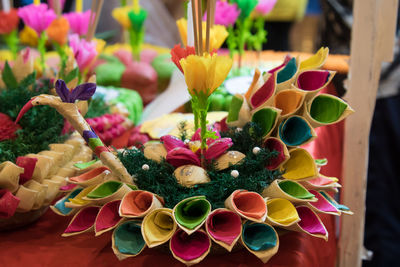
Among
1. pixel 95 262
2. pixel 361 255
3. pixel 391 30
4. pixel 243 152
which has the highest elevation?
pixel 391 30

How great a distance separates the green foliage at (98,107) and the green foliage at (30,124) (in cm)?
16

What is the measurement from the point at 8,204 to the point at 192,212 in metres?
0.22

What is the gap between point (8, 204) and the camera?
1.69ft

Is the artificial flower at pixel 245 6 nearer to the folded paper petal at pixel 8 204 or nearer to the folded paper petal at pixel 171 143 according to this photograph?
the folded paper petal at pixel 171 143

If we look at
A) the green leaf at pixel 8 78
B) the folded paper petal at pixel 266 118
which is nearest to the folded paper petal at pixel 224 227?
the folded paper petal at pixel 266 118

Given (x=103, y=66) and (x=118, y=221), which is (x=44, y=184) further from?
(x=103, y=66)

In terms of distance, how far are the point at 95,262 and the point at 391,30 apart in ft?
2.15

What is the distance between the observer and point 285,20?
204 centimetres

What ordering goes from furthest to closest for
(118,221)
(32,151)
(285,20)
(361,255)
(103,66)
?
(285,20) → (103,66) → (361,255) → (32,151) → (118,221)

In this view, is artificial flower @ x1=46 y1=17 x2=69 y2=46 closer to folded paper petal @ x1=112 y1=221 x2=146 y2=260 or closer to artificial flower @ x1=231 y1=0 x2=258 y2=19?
artificial flower @ x1=231 y1=0 x2=258 y2=19

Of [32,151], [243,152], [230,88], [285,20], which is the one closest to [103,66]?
[230,88]

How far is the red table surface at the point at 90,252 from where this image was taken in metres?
0.50

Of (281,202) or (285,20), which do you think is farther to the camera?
(285,20)

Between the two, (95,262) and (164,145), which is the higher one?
(164,145)
